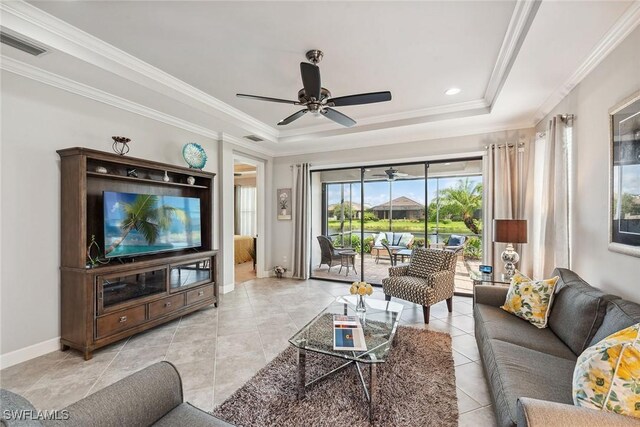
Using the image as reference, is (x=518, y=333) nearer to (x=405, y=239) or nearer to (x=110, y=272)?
(x=405, y=239)

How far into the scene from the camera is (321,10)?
2.12 metres

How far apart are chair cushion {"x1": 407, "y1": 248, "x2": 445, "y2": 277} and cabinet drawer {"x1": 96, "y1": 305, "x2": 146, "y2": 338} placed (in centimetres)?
342

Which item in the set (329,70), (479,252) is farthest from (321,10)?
(479,252)

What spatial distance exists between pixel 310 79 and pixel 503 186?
3.38 m

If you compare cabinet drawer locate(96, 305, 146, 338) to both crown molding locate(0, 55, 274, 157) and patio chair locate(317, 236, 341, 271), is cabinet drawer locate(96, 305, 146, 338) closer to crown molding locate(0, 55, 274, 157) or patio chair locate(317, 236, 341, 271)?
crown molding locate(0, 55, 274, 157)

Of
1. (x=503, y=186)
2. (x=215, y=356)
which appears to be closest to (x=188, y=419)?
(x=215, y=356)

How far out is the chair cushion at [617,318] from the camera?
1.48m

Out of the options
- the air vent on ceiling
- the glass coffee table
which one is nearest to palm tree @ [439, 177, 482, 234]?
the glass coffee table

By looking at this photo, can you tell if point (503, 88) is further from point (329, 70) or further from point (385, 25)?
point (329, 70)

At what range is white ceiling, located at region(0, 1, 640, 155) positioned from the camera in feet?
6.82

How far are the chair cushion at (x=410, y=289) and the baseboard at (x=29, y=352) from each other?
146 inches

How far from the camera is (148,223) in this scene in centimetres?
331

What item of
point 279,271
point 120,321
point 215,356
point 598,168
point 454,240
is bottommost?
point 215,356

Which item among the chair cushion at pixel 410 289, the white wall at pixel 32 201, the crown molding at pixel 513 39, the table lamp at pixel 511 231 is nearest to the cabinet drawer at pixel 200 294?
the white wall at pixel 32 201
